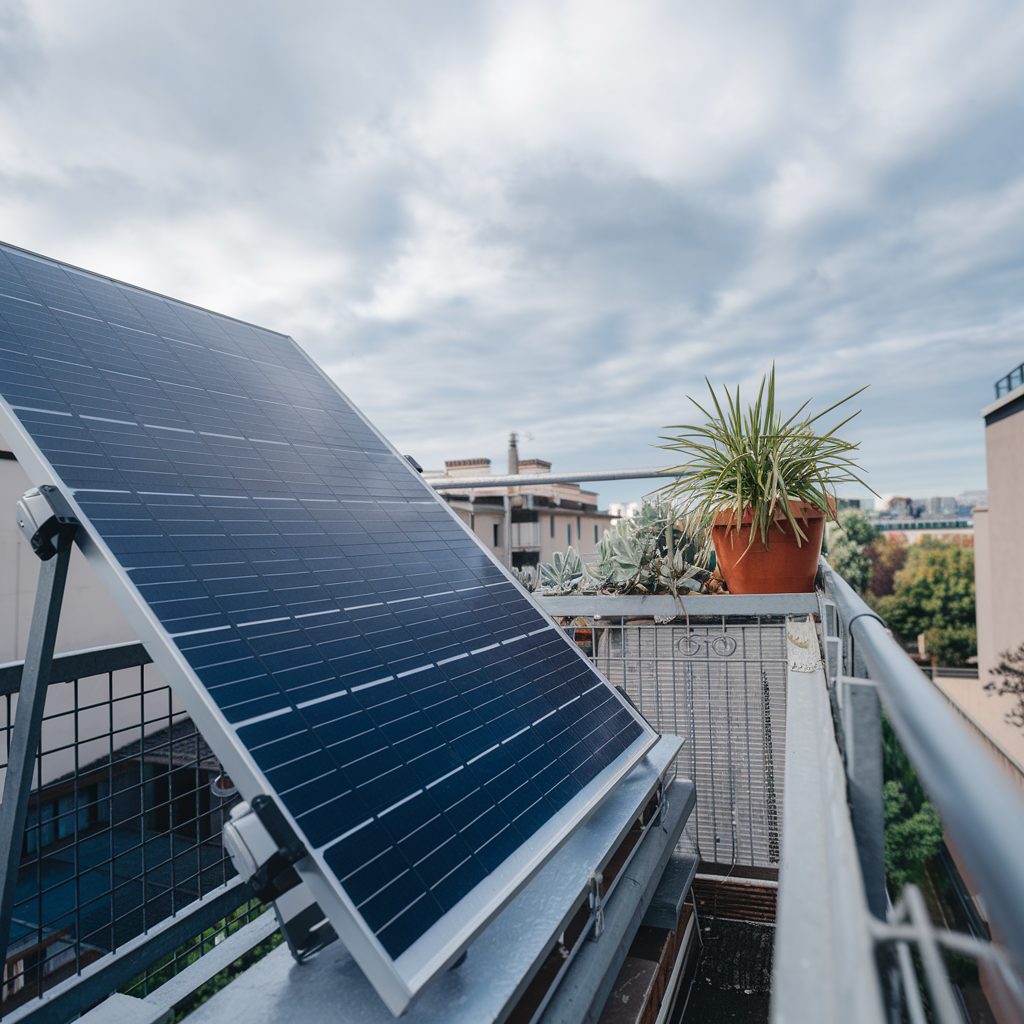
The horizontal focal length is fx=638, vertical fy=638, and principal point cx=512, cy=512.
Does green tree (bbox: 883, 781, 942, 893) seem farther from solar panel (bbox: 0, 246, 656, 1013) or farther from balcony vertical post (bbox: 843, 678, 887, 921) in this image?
solar panel (bbox: 0, 246, 656, 1013)

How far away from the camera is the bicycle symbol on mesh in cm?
464

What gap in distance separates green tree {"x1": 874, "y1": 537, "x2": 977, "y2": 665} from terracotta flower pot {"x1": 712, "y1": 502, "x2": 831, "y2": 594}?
53996mm

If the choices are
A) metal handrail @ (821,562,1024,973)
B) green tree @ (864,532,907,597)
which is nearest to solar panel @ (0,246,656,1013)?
metal handrail @ (821,562,1024,973)

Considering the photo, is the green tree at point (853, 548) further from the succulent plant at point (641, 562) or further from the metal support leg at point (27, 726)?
the metal support leg at point (27, 726)

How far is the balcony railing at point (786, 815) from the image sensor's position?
501 mm

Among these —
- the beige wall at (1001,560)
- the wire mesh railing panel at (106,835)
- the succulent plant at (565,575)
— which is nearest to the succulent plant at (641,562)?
the succulent plant at (565,575)

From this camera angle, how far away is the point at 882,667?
88 centimetres

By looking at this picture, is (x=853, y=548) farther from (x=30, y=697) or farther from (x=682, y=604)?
(x=30, y=697)

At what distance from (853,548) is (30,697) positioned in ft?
212

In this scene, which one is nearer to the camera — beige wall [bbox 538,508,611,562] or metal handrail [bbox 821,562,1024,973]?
metal handrail [bbox 821,562,1024,973]

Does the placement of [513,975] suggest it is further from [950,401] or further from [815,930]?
[950,401]

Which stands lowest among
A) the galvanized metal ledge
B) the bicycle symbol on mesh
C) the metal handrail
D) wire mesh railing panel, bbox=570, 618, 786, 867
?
wire mesh railing panel, bbox=570, 618, 786, 867

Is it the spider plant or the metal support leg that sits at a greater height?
the spider plant

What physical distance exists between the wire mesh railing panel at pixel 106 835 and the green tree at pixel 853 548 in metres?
42.0
